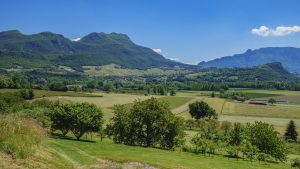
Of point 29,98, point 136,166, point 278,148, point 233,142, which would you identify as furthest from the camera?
point 29,98

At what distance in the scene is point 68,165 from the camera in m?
31.4

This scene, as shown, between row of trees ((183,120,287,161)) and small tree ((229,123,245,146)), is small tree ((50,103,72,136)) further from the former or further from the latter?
small tree ((229,123,245,146))

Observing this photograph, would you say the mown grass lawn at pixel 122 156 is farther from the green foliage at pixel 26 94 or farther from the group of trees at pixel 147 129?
the green foliage at pixel 26 94

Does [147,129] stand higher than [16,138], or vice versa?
[16,138]

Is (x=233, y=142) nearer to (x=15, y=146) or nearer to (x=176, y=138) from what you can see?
(x=176, y=138)

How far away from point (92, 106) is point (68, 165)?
37.0 meters

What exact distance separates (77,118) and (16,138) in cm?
3536

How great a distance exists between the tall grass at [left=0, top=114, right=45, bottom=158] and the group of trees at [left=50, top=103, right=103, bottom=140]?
31121 mm

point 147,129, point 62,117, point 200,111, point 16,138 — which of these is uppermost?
point 16,138

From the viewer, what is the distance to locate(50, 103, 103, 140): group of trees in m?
63.6

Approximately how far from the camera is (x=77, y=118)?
63344 millimetres

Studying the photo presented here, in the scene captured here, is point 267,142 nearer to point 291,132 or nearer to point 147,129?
point 147,129

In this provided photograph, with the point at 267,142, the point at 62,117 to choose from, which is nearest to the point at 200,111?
the point at 267,142

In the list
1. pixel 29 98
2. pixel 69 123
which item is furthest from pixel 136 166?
pixel 29 98
